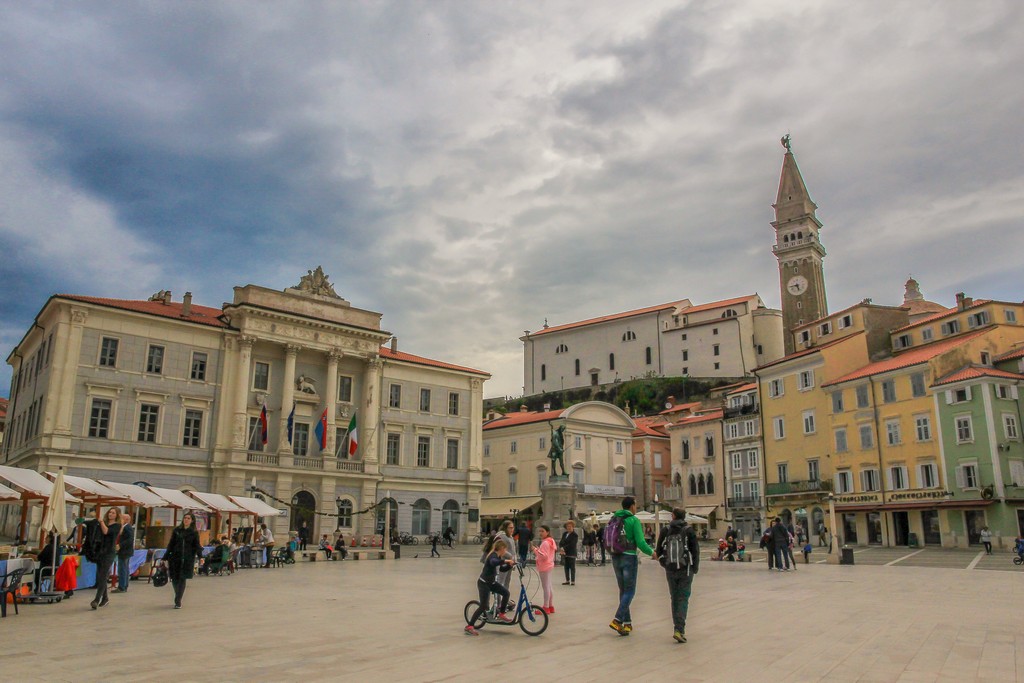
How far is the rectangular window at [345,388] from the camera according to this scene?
4766cm

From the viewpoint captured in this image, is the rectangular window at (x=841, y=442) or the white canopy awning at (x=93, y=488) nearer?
the white canopy awning at (x=93, y=488)

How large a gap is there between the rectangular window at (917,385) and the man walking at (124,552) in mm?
40111

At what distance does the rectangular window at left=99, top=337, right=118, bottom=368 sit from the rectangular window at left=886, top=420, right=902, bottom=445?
42739mm

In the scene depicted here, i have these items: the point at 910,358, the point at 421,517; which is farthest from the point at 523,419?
the point at 910,358

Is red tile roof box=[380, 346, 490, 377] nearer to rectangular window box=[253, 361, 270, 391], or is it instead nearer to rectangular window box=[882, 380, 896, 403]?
rectangular window box=[253, 361, 270, 391]

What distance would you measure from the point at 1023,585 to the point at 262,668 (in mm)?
17980

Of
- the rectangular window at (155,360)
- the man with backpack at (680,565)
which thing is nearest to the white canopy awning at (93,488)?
the man with backpack at (680,565)

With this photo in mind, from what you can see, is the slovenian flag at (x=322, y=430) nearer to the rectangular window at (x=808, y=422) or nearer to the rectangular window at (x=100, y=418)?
the rectangular window at (x=100, y=418)

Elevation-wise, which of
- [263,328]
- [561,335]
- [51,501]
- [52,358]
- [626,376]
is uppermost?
[561,335]

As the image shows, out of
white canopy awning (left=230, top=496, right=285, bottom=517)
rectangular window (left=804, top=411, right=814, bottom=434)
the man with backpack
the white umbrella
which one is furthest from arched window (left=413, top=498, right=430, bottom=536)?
the man with backpack

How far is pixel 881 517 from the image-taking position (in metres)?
43.1

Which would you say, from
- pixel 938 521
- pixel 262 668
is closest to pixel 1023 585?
pixel 262 668

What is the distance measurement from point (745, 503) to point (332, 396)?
98.6 ft

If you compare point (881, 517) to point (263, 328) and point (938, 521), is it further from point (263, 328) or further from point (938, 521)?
point (263, 328)
